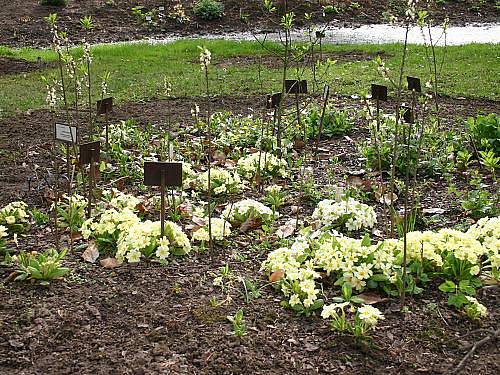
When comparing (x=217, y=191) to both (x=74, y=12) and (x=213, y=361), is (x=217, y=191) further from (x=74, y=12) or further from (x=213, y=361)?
(x=74, y=12)

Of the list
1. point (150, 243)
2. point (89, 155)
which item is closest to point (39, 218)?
point (89, 155)

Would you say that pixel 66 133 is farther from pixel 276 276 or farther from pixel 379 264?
pixel 379 264

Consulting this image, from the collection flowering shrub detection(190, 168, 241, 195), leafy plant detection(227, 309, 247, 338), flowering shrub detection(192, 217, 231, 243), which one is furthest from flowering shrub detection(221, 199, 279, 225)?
leafy plant detection(227, 309, 247, 338)

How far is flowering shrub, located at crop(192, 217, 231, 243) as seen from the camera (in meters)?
4.04

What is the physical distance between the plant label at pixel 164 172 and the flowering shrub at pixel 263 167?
1.54 metres

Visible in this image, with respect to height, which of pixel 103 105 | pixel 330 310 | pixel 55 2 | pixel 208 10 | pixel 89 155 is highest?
pixel 55 2

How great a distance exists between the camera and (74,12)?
1673cm

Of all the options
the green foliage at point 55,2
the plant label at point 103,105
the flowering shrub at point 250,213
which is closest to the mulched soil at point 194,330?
the flowering shrub at point 250,213

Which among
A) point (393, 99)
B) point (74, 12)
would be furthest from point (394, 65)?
point (74, 12)

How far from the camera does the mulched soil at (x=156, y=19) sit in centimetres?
1514

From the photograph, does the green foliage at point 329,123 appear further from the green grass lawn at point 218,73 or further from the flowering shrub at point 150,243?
the flowering shrub at point 150,243

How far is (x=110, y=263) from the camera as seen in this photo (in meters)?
3.83

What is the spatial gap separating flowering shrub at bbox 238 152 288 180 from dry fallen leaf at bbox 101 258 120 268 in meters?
1.70

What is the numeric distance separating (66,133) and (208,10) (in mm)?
12759
